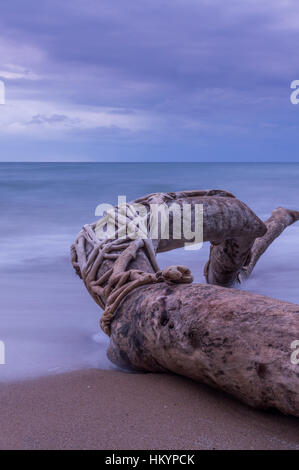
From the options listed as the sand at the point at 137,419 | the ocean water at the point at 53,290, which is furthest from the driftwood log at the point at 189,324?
the ocean water at the point at 53,290

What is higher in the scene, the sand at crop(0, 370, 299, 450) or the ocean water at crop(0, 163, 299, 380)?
the sand at crop(0, 370, 299, 450)

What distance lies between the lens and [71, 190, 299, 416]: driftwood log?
4.11 ft

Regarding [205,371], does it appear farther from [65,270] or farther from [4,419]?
[65,270]

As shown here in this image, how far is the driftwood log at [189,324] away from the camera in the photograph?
1.25 meters

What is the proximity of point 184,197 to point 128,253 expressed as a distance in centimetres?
83

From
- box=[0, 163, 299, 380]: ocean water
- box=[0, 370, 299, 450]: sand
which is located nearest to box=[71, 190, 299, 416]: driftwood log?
box=[0, 370, 299, 450]: sand

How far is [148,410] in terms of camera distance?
4.47ft

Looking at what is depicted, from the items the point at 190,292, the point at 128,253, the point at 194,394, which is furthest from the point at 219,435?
the point at 128,253

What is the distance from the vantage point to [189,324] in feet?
4.73

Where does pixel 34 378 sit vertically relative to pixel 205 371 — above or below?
below

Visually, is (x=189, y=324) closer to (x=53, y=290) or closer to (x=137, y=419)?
(x=137, y=419)

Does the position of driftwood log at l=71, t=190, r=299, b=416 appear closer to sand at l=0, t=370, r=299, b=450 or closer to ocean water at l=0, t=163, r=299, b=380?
sand at l=0, t=370, r=299, b=450

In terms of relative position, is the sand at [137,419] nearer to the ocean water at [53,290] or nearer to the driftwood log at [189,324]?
the driftwood log at [189,324]

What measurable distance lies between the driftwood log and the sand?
2.2 inches
